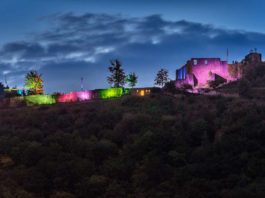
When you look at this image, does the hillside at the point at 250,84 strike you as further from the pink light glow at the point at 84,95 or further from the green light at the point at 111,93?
the pink light glow at the point at 84,95

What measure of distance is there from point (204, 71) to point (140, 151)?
1126 inches

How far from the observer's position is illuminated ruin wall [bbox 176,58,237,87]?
249 feet

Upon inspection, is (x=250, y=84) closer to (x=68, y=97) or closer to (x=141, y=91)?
(x=141, y=91)

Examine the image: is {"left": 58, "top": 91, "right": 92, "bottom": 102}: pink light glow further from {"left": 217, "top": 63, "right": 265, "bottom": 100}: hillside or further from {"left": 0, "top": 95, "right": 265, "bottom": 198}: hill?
{"left": 217, "top": 63, "right": 265, "bottom": 100}: hillside

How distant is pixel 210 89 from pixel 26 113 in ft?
63.0

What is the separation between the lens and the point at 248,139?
47875 millimetres

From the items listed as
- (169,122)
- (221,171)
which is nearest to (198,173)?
(221,171)

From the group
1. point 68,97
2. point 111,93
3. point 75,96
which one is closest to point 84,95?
point 75,96

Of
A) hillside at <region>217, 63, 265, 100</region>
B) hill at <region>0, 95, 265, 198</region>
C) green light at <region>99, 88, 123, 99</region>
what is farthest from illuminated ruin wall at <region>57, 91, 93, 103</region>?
hillside at <region>217, 63, 265, 100</region>

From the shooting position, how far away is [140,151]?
49.3 meters

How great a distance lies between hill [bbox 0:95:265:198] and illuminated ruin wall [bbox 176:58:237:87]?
12.0m

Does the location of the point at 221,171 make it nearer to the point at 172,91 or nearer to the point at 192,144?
the point at 192,144

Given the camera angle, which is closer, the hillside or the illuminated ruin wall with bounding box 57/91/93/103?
the hillside

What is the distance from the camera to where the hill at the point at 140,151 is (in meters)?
43.1
